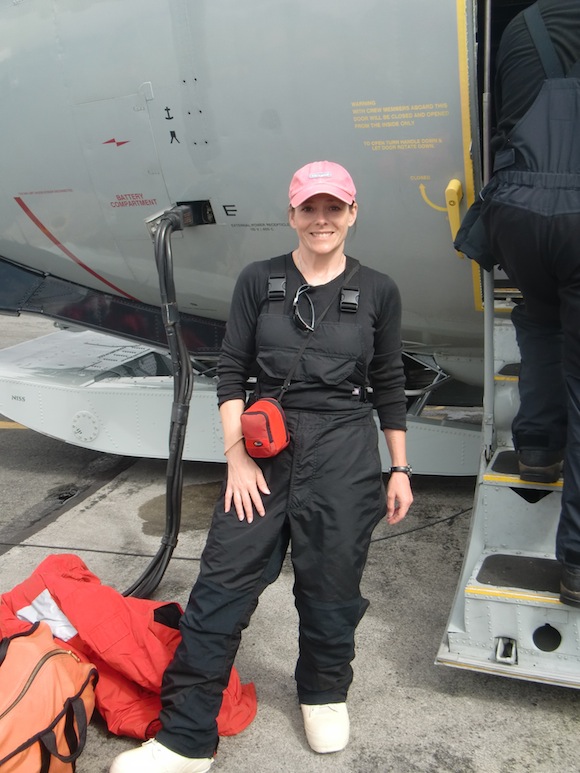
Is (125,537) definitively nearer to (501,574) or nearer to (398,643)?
(398,643)

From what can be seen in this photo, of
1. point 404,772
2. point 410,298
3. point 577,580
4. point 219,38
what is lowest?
point 404,772

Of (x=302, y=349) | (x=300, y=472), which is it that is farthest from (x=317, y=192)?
(x=300, y=472)

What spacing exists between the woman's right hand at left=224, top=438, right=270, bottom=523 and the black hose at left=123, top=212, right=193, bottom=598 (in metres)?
1.04

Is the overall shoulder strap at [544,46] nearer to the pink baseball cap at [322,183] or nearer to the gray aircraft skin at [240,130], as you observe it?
the gray aircraft skin at [240,130]

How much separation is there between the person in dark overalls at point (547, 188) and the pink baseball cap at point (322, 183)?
584mm

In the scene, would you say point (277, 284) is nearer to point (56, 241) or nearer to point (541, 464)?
point (541, 464)

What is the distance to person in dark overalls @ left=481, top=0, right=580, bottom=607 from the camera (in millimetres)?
2482

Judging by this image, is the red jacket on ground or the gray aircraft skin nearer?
the red jacket on ground

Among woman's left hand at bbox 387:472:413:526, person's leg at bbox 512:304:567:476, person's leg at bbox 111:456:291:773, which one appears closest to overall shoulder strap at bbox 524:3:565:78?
person's leg at bbox 512:304:567:476

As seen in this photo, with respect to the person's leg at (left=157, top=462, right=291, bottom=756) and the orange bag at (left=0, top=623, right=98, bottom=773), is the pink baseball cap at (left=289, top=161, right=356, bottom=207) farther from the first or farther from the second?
the orange bag at (left=0, top=623, right=98, bottom=773)

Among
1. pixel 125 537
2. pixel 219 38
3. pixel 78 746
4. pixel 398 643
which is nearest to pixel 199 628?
pixel 78 746

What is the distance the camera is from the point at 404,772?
2.46 m

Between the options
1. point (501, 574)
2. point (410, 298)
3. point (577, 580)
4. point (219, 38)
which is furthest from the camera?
point (410, 298)

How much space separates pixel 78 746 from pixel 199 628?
0.51 meters
